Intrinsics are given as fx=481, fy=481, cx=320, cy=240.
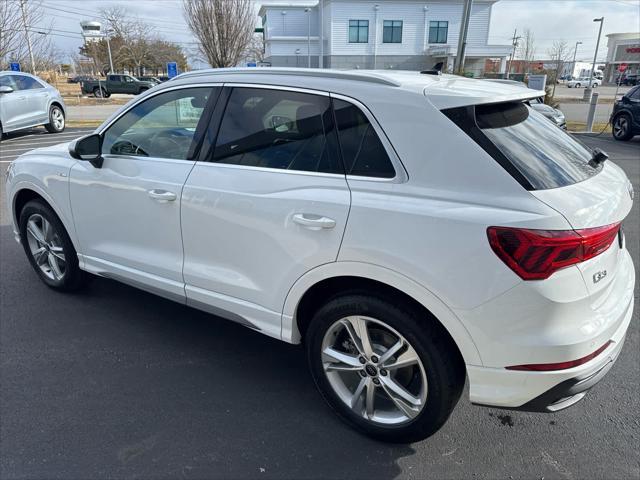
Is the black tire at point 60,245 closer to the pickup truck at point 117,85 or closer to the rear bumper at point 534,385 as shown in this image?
the rear bumper at point 534,385

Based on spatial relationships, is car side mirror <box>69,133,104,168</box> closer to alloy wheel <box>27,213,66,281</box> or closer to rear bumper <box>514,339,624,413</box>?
alloy wheel <box>27,213,66,281</box>

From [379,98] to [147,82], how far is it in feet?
139

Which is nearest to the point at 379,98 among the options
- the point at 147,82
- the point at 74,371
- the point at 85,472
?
the point at 85,472

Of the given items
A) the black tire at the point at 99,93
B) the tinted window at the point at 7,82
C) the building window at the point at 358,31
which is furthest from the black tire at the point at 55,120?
the building window at the point at 358,31

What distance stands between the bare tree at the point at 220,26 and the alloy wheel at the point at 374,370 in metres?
23.4

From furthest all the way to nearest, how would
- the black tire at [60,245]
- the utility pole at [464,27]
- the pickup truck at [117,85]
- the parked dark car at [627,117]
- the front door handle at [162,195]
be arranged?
the pickup truck at [117,85]
the utility pole at [464,27]
the parked dark car at [627,117]
the black tire at [60,245]
the front door handle at [162,195]

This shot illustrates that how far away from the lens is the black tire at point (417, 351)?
85.2 inches

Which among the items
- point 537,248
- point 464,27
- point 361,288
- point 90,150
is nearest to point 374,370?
point 361,288

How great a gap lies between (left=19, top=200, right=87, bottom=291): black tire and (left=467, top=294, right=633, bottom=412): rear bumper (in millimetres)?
3220

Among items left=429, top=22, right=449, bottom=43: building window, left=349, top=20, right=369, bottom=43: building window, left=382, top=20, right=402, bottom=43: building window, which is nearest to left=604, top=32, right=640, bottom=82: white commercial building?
left=429, top=22, right=449, bottom=43: building window

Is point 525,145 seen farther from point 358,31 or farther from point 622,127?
point 358,31

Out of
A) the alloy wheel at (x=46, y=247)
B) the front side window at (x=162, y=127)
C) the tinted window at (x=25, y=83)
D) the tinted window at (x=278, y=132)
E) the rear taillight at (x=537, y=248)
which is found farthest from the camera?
the tinted window at (x=25, y=83)

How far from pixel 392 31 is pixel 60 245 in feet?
164

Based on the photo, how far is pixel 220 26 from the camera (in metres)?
23.6
